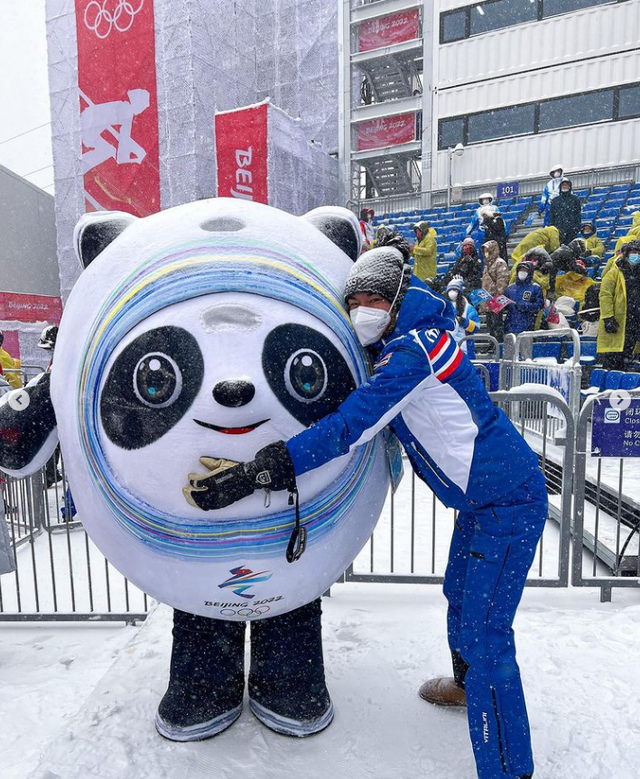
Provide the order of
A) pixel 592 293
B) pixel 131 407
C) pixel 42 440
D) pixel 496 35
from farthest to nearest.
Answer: pixel 496 35
pixel 592 293
pixel 42 440
pixel 131 407

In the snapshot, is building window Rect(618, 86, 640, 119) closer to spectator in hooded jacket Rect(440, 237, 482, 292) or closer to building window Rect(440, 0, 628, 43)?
building window Rect(440, 0, 628, 43)

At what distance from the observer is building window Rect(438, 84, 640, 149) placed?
17.8m

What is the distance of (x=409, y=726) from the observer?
8.59ft

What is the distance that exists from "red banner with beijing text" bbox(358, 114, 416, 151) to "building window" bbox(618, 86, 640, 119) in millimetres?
7241

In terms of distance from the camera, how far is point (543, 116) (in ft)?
61.9

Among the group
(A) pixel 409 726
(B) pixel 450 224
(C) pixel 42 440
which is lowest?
(A) pixel 409 726

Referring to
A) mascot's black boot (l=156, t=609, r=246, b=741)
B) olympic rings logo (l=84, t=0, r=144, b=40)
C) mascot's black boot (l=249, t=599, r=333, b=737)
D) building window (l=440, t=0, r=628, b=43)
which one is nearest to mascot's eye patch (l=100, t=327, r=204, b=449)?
mascot's black boot (l=156, t=609, r=246, b=741)

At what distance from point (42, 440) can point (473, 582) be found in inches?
65.2

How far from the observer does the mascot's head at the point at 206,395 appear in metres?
1.91

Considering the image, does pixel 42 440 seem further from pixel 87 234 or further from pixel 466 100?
pixel 466 100

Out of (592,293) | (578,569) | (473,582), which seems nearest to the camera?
(473,582)

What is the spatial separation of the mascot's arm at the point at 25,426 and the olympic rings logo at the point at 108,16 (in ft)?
70.3

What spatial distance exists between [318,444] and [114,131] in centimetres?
2093

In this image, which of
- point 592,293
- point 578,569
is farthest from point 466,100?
point 578,569
